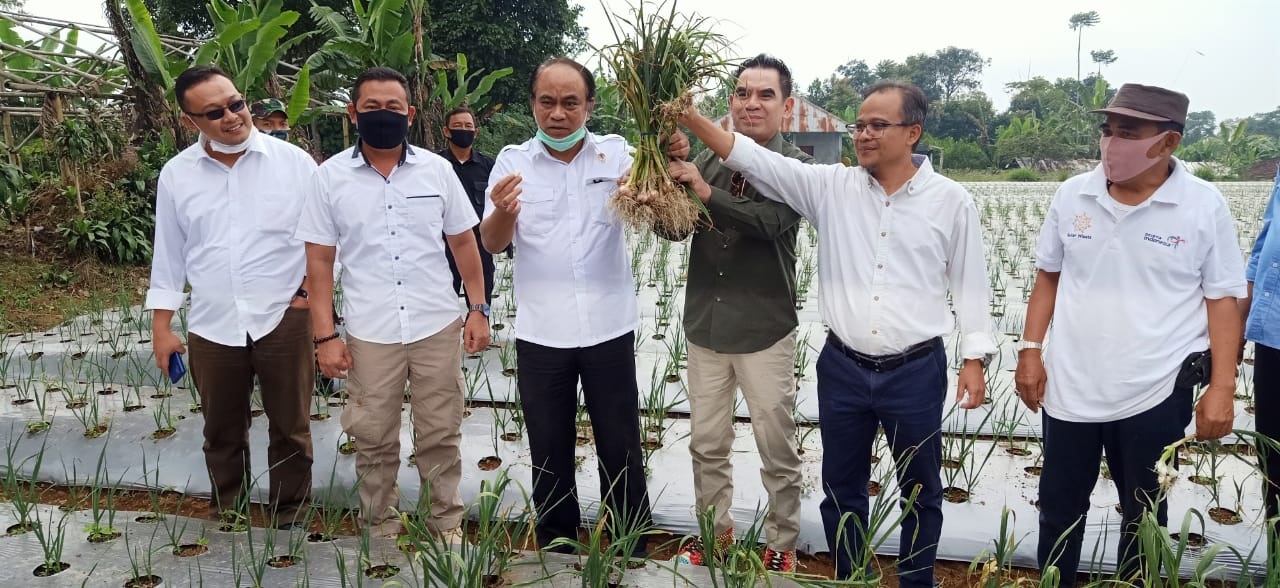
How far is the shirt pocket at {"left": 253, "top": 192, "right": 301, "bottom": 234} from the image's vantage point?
2.36m

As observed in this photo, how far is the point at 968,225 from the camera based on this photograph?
199 centimetres

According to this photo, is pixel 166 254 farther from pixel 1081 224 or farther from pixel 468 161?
pixel 1081 224

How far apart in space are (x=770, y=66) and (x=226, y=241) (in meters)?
1.63

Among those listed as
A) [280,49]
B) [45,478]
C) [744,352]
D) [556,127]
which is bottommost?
[45,478]

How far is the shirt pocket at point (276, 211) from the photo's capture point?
236cm

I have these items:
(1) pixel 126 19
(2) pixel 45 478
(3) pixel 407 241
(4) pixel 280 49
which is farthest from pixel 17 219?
(3) pixel 407 241

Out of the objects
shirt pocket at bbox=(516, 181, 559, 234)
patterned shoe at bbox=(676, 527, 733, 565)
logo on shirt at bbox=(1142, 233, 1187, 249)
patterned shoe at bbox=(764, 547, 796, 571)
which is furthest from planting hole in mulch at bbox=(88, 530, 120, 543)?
logo on shirt at bbox=(1142, 233, 1187, 249)

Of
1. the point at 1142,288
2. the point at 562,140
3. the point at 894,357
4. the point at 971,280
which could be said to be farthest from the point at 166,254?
the point at 1142,288

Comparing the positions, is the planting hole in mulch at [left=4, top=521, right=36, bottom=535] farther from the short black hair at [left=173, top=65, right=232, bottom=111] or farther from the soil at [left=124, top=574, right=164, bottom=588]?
the short black hair at [left=173, top=65, right=232, bottom=111]

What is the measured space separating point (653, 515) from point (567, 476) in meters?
0.41

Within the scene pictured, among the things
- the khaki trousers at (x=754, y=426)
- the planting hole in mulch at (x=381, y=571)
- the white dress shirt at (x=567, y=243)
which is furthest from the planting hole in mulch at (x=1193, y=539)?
the planting hole in mulch at (x=381, y=571)

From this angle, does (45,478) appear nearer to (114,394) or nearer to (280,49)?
(114,394)

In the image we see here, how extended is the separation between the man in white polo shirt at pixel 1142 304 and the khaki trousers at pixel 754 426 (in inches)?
25.8

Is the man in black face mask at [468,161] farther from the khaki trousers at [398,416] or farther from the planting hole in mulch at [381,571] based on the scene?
the planting hole in mulch at [381,571]
